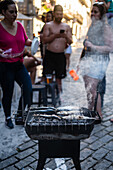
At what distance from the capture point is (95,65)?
3646mm

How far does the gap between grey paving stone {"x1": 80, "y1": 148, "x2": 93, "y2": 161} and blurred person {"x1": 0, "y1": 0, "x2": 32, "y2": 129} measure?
4.13 feet

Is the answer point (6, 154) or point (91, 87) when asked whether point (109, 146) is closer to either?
point (91, 87)

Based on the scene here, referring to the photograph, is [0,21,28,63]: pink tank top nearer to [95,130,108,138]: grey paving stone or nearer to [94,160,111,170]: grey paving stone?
[95,130,108,138]: grey paving stone

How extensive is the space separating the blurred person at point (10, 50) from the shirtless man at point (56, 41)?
1.14 metres

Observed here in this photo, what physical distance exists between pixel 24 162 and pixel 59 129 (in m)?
1.13

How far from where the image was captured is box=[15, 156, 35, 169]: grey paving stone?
2.64m

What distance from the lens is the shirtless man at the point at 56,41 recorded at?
4.56 metres

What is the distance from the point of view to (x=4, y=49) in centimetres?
330

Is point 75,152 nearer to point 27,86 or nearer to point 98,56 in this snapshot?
point 27,86

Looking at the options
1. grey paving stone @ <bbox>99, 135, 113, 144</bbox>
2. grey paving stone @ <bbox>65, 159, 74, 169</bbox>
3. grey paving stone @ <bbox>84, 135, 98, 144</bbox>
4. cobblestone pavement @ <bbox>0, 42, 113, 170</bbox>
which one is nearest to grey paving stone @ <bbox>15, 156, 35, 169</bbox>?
cobblestone pavement @ <bbox>0, 42, 113, 170</bbox>

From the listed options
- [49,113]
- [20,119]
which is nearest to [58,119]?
[49,113]

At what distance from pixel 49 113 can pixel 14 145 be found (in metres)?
1.29

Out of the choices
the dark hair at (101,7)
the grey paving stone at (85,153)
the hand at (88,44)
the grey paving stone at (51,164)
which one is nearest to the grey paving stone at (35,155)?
the grey paving stone at (51,164)

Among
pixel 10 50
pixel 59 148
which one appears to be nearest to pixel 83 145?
pixel 59 148
